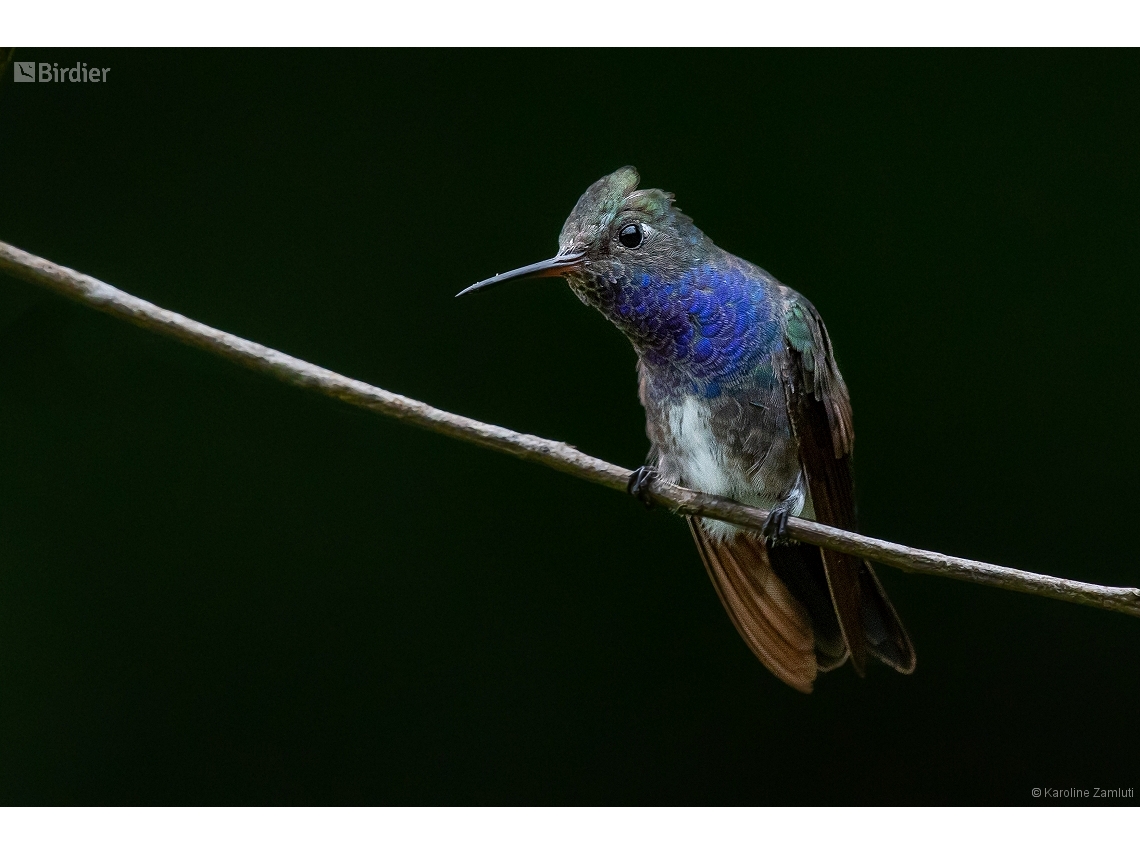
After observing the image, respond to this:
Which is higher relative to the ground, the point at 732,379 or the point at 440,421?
the point at 732,379

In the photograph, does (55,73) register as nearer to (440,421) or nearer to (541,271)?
(541,271)

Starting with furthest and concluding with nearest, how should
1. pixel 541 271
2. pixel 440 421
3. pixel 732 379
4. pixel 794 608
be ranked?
pixel 794 608
pixel 732 379
pixel 541 271
pixel 440 421

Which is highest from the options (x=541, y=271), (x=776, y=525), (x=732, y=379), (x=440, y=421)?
(x=541, y=271)

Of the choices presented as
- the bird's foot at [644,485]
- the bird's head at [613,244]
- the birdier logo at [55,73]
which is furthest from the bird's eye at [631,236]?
the birdier logo at [55,73]

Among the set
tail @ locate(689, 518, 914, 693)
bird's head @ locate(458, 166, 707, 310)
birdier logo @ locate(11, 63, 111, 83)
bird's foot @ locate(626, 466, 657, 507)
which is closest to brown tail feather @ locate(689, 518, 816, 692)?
tail @ locate(689, 518, 914, 693)

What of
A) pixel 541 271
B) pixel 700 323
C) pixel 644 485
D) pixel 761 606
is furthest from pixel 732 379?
pixel 761 606

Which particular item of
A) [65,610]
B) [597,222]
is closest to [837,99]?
[597,222]

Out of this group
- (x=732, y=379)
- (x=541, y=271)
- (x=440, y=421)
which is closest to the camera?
(x=440, y=421)

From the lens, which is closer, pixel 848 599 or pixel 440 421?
pixel 440 421
